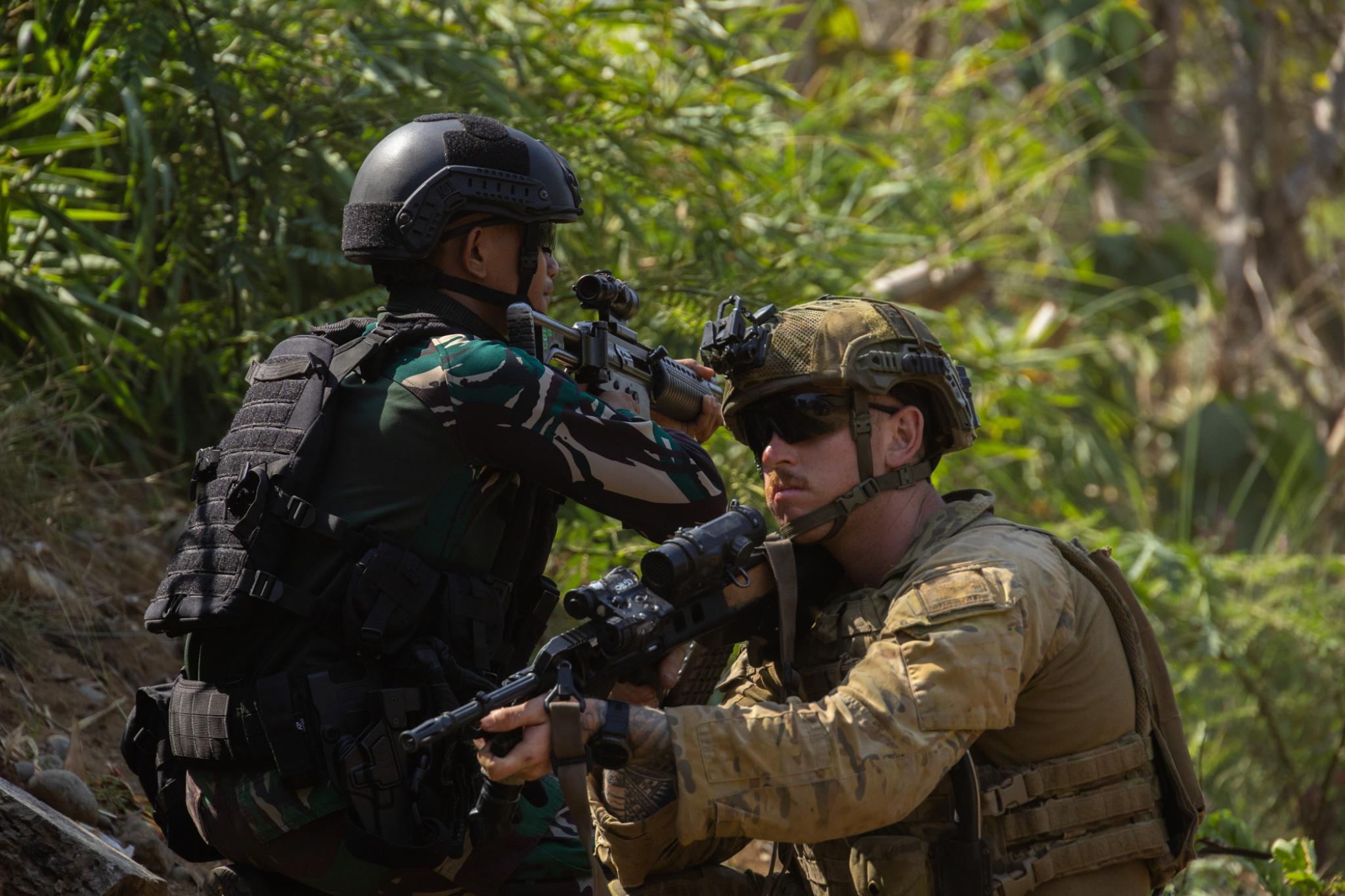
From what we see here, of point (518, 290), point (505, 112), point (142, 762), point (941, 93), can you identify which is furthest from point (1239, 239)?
point (142, 762)

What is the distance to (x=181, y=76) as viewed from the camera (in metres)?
5.09

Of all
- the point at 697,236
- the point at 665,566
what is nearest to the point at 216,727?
the point at 665,566

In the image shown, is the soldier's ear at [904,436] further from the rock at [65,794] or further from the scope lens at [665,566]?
the rock at [65,794]

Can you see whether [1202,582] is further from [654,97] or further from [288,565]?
[288,565]

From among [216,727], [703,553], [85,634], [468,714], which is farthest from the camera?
[85,634]

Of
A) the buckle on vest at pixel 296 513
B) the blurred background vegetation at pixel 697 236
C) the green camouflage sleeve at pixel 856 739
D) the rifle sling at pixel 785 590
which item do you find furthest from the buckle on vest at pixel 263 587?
the blurred background vegetation at pixel 697 236

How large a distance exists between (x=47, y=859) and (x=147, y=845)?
1.94 feet

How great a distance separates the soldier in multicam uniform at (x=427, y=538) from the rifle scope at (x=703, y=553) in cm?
37

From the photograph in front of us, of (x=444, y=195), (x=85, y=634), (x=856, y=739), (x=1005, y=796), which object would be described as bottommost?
(x=85, y=634)

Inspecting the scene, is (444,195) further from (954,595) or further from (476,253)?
(954,595)

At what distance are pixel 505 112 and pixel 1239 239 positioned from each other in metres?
8.35

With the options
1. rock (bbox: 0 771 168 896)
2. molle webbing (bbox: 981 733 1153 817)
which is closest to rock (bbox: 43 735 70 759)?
rock (bbox: 0 771 168 896)

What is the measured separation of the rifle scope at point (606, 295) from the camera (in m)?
3.21

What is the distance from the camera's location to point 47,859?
9.44 feet
